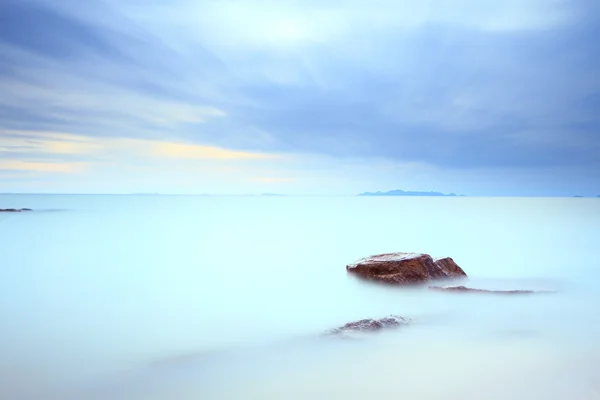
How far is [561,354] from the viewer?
746 centimetres

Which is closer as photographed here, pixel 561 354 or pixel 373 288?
pixel 561 354

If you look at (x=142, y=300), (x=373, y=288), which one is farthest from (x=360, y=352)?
(x=142, y=300)

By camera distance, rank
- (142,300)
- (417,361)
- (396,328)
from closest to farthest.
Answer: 1. (417,361)
2. (396,328)
3. (142,300)

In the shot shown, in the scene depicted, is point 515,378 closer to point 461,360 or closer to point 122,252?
point 461,360

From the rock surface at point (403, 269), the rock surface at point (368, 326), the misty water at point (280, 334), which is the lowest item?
the misty water at point (280, 334)

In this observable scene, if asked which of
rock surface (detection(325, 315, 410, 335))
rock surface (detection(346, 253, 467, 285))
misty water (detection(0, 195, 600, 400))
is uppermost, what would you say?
rock surface (detection(346, 253, 467, 285))

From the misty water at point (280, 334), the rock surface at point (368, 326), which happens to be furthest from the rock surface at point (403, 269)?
the rock surface at point (368, 326)

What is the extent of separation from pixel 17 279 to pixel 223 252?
879 centimetres

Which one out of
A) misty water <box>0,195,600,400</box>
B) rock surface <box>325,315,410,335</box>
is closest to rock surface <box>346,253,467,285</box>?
misty water <box>0,195,600,400</box>

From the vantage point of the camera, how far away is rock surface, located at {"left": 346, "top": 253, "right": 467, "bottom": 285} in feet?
40.1

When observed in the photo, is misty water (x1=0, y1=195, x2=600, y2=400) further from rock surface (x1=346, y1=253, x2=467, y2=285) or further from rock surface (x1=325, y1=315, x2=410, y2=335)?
rock surface (x1=346, y1=253, x2=467, y2=285)

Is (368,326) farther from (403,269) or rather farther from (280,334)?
(403,269)

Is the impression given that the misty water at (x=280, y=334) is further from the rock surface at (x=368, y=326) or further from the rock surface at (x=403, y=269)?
the rock surface at (x=403, y=269)

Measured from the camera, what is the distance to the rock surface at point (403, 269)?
12234 mm
